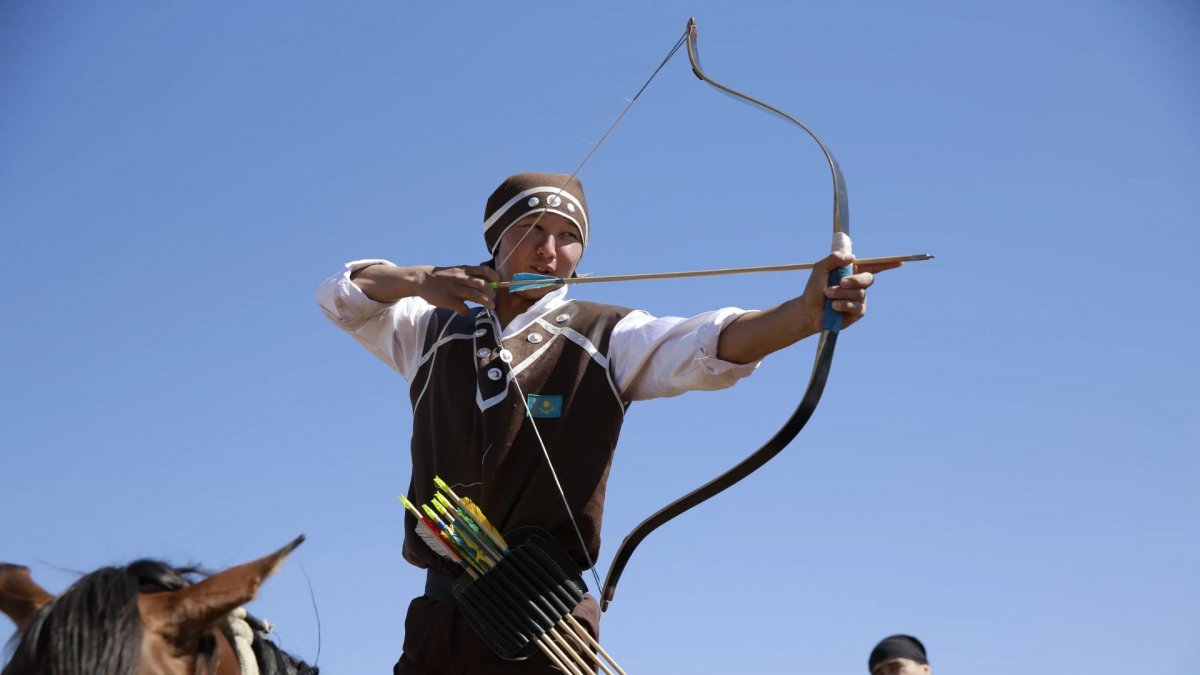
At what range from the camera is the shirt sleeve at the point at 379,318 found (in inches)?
139

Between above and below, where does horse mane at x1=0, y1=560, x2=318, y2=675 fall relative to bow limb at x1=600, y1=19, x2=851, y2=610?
below

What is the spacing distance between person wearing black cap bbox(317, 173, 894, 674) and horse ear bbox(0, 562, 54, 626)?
1.14 m

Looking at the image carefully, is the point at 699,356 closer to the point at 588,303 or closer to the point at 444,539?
the point at 588,303

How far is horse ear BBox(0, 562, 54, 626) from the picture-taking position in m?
2.17

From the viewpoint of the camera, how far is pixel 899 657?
4.19 metres

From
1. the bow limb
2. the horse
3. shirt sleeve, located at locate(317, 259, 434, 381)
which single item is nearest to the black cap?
the bow limb

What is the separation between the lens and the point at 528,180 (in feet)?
11.8

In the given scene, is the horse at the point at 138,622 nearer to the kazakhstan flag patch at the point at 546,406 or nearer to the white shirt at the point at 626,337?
the kazakhstan flag patch at the point at 546,406

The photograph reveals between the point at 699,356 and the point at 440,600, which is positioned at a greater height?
the point at 699,356

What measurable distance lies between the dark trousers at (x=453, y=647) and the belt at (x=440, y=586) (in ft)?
0.05

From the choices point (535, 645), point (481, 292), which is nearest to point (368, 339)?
point (481, 292)

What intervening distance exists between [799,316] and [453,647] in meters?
1.09

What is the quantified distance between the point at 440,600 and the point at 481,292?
723 mm

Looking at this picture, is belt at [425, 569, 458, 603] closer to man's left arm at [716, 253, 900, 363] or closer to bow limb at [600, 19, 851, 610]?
bow limb at [600, 19, 851, 610]
